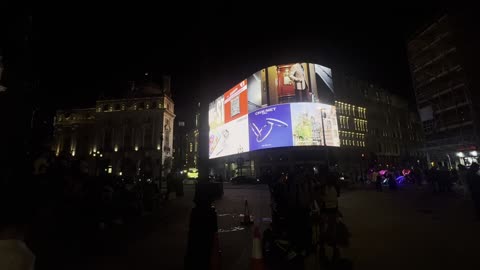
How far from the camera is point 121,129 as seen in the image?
63.0 m

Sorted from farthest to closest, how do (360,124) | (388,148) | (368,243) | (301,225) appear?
(388,148), (360,124), (368,243), (301,225)

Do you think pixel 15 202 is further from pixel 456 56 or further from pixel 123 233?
pixel 456 56

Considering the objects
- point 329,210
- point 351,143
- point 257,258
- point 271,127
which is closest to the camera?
point 257,258

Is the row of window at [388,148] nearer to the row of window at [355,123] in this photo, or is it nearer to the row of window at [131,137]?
the row of window at [355,123]

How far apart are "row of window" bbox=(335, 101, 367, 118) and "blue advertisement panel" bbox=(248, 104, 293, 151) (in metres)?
20.0

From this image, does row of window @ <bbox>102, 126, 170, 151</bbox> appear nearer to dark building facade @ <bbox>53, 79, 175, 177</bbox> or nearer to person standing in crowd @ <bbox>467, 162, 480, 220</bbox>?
dark building facade @ <bbox>53, 79, 175, 177</bbox>

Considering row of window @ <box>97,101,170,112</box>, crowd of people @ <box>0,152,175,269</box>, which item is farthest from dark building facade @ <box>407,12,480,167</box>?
row of window @ <box>97,101,170,112</box>

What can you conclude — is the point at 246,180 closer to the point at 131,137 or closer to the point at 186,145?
the point at 131,137

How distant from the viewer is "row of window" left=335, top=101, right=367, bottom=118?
5303cm

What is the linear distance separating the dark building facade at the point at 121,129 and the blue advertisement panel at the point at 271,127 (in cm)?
2922

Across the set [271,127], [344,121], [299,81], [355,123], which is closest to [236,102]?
[271,127]

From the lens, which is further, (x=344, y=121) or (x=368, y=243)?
(x=344, y=121)

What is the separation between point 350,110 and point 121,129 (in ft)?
193

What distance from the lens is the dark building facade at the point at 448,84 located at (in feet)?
88.5
